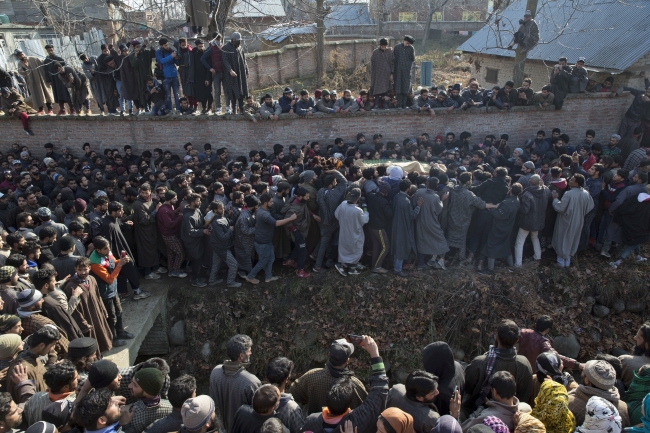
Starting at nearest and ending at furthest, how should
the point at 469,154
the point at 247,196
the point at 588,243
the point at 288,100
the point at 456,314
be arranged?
the point at 247,196
the point at 456,314
the point at 588,243
the point at 469,154
the point at 288,100

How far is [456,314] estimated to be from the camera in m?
7.48

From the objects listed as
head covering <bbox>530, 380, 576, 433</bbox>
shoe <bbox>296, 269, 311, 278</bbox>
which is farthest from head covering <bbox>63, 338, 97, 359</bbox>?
head covering <bbox>530, 380, 576, 433</bbox>

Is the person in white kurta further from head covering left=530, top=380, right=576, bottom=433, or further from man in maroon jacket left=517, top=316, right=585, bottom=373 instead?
head covering left=530, top=380, right=576, bottom=433

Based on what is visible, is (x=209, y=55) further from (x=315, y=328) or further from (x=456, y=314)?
(x=456, y=314)

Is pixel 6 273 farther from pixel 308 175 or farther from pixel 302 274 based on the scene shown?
pixel 308 175

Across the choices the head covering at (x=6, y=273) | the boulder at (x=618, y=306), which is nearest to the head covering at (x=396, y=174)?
the boulder at (x=618, y=306)

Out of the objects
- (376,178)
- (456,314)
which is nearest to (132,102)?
(376,178)

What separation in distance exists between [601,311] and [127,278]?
7.87 metres

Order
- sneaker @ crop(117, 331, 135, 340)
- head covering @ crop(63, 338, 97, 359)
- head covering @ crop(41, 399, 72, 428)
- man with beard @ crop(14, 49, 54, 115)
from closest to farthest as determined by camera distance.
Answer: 1. head covering @ crop(41, 399, 72, 428)
2. head covering @ crop(63, 338, 97, 359)
3. sneaker @ crop(117, 331, 135, 340)
4. man with beard @ crop(14, 49, 54, 115)

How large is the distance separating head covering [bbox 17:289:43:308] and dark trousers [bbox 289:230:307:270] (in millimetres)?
3689

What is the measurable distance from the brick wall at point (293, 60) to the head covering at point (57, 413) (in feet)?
56.7

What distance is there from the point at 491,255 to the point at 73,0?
1023 inches

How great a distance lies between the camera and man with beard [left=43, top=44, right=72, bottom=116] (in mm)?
10531

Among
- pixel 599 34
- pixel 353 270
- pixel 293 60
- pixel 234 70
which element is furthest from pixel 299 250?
pixel 293 60
